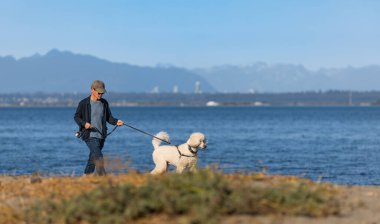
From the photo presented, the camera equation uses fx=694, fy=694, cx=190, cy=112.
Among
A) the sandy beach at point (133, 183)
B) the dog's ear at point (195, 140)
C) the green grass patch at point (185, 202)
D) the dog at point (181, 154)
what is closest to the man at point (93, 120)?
the dog at point (181, 154)

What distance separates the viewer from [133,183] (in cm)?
853

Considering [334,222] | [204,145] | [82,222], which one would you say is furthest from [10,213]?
[204,145]

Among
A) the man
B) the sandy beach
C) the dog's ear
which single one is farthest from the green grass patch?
the man

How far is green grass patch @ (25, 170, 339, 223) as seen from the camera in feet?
23.5

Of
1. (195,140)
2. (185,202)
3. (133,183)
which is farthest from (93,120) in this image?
(185,202)

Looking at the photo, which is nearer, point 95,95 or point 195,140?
point 195,140

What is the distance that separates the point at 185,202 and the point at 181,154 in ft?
14.1

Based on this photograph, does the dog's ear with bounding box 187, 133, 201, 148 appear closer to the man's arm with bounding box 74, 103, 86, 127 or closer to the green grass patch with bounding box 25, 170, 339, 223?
the man's arm with bounding box 74, 103, 86, 127

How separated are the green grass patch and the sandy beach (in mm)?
107

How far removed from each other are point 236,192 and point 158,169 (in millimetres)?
4387

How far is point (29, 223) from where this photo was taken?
7.51 meters

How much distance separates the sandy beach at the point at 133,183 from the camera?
23.8ft

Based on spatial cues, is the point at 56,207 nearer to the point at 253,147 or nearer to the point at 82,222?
the point at 82,222

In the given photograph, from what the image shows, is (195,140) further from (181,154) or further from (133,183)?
(133,183)
